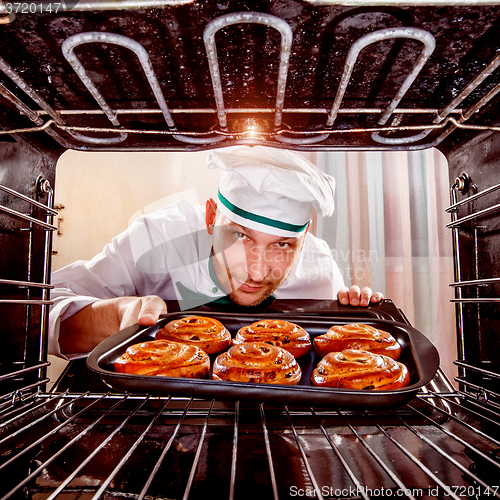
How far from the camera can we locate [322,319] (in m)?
1.11

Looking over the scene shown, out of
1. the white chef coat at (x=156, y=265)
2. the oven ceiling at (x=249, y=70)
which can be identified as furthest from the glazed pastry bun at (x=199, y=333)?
the white chef coat at (x=156, y=265)

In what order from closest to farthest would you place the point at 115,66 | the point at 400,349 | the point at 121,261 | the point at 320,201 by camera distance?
1. the point at 115,66
2. the point at 400,349
3. the point at 320,201
4. the point at 121,261

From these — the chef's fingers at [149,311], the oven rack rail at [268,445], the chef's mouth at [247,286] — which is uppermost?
the chef's mouth at [247,286]

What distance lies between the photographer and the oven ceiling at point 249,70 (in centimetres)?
42

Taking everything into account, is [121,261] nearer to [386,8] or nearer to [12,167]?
[12,167]

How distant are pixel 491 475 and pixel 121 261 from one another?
188 cm

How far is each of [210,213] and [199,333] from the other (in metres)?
1.05

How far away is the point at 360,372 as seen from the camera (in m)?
0.75

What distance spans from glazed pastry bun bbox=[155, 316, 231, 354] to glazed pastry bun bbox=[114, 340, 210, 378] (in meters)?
0.11

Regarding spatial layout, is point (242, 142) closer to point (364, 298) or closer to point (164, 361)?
point (164, 361)

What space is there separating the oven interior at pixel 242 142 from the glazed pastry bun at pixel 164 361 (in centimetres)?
7

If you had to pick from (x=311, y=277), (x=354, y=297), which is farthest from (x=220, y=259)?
(x=311, y=277)

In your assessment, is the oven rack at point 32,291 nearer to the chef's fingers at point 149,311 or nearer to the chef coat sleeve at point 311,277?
the chef's fingers at point 149,311

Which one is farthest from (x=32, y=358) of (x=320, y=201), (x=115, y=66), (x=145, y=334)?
(x=320, y=201)
